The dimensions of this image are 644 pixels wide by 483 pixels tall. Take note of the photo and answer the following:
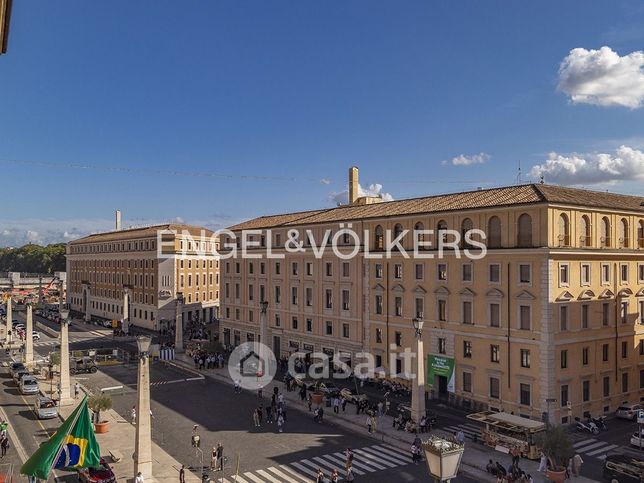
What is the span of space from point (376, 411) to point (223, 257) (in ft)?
128

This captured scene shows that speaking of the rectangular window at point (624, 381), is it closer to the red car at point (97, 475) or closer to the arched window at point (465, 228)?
the arched window at point (465, 228)

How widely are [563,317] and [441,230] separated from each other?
12.0 m

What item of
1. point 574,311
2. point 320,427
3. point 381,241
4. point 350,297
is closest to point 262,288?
point 350,297

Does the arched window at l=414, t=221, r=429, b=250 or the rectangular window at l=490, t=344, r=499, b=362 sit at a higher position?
the arched window at l=414, t=221, r=429, b=250

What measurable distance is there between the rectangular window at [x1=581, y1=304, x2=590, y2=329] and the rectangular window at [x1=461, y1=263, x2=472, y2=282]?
846 centimetres

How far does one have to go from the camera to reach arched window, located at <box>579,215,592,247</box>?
4147 centimetres

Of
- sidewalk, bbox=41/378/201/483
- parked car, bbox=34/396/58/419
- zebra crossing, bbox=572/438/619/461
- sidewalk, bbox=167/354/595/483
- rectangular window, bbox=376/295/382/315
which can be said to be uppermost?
rectangular window, bbox=376/295/382/315

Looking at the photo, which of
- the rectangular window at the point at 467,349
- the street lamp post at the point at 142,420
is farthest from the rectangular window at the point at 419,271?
the street lamp post at the point at 142,420

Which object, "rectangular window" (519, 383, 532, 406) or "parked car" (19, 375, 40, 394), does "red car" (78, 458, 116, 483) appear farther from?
"rectangular window" (519, 383, 532, 406)

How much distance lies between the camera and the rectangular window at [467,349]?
44344mm

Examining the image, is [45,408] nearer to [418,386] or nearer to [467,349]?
[418,386]

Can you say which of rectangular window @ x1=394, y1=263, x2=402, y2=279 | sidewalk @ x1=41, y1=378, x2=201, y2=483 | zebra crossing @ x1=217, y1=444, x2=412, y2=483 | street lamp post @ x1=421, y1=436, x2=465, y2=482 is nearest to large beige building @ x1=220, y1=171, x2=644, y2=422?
rectangular window @ x1=394, y1=263, x2=402, y2=279

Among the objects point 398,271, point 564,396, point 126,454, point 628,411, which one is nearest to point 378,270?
point 398,271

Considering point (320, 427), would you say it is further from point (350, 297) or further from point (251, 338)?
point (251, 338)
